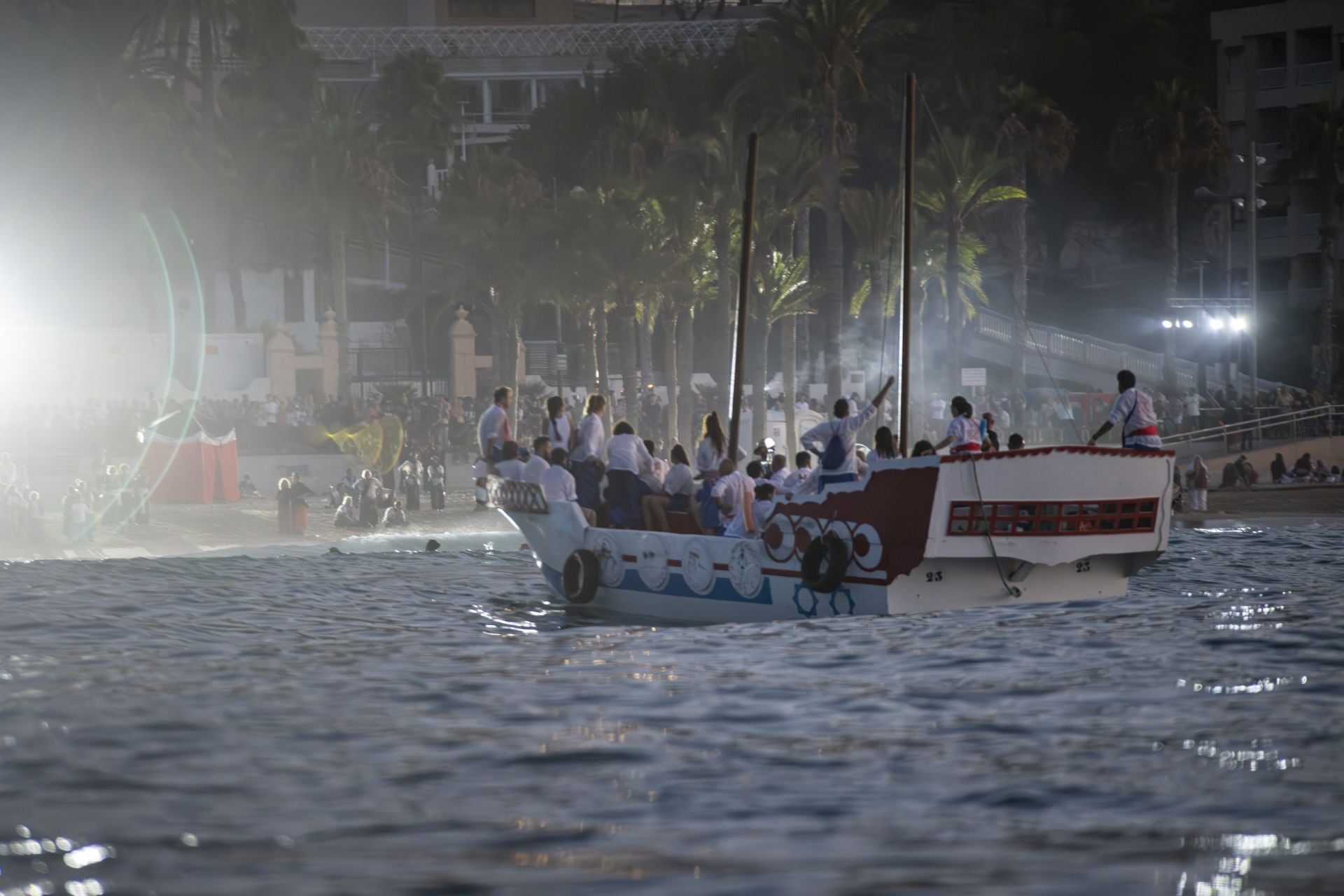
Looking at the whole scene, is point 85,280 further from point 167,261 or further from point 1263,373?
point 1263,373

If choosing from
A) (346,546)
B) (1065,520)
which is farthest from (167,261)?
(1065,520)

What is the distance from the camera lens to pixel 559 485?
74.5ft

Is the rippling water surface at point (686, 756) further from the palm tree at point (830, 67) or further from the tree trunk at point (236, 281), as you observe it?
the tree trunk at point (236, 281)

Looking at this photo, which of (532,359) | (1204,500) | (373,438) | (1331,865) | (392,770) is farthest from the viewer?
(532,359)

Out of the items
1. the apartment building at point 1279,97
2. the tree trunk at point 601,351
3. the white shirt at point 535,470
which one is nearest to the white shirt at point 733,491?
the white shirt at point 535,470

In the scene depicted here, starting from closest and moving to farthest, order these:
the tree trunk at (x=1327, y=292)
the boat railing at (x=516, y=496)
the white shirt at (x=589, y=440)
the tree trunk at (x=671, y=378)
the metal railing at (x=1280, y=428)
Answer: the white shirt at (x=589, y=440) < the boat railing at (x=516, y=496) < the metal railing at (x=1280, y=428) < the tree trunk at (x=671, y=378) < the tree trunk at (x=1327, y=292)

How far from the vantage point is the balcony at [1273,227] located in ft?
229

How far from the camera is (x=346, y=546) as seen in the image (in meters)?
40.0

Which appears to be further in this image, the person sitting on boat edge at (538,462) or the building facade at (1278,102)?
the building facade at (1278,102)

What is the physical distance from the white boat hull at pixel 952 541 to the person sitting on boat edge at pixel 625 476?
1419mm

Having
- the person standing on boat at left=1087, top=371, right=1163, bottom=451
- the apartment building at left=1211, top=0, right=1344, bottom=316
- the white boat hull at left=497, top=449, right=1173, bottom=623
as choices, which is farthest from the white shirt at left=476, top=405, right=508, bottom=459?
the apartment building at left=1211, top=0, right=1344, bottom=316

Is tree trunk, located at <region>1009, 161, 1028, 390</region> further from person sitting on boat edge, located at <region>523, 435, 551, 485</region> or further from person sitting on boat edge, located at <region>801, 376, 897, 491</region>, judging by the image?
person sitting on boat edge, located at <region>801, 376, 897, 491</region>

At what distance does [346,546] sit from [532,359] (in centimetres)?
3686

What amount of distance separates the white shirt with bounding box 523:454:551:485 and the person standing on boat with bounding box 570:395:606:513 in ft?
1.28
